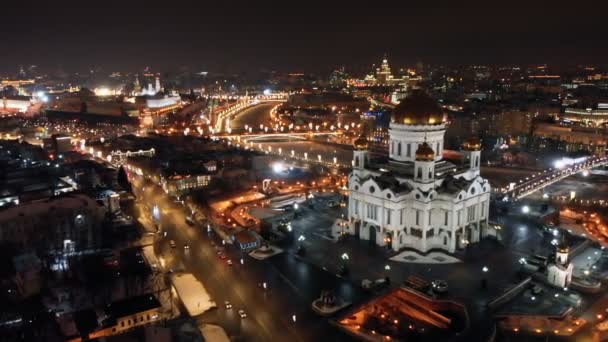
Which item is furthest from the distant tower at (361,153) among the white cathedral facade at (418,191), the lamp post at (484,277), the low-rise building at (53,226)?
the low-rise building at (53,226)

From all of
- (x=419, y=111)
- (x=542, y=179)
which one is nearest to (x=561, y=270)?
(x=419, y=111)

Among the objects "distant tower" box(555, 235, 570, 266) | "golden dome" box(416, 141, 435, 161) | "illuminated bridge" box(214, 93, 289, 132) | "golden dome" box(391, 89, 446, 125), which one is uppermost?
"golden dome" box(391, 89, 446, 125)

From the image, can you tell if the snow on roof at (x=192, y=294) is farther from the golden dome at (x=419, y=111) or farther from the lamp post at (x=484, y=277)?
the golden dome at (x=419, y=111)

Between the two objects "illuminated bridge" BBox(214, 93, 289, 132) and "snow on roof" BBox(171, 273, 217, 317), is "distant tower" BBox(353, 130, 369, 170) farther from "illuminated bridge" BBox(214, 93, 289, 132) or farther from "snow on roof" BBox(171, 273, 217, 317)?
"illuminated bridge" BBox(214, 93, 289, 132)

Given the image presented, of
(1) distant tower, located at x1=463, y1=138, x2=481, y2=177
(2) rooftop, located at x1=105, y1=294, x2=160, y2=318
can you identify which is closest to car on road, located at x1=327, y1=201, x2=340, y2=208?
(1) distant tower, located at x1=463, y1=138, x2=481, y2=177

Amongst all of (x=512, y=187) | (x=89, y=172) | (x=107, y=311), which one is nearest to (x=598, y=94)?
(x=512, y=187)
